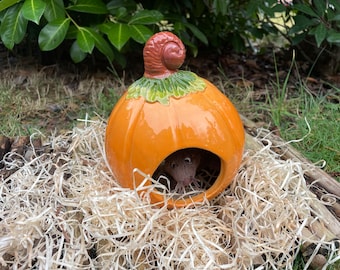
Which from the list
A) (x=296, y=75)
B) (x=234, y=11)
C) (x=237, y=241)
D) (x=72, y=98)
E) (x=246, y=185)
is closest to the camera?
(x=237, y=241)

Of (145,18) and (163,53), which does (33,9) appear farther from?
(163,53)

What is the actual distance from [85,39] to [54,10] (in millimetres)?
198

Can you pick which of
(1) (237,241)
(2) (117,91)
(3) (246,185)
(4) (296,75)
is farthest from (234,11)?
(1) (237,241)

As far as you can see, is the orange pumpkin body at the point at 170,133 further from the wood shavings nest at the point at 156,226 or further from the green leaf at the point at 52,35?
the green leaf at the point at 52,35

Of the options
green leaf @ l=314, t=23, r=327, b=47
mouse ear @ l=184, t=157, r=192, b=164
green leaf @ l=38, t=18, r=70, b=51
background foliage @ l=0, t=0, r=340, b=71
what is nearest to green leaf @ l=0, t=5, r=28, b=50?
background foliage @ l=0, t=0, r=340, b=71

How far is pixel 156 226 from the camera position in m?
1.40

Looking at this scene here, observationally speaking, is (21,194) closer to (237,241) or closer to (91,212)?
(91,212)

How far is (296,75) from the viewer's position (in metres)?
3.06

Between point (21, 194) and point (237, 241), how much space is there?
0.71 meters

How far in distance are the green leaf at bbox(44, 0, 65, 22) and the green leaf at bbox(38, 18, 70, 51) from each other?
0.09 ft

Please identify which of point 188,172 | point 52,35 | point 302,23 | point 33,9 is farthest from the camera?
point 302,23

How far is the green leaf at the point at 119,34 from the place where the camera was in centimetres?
243

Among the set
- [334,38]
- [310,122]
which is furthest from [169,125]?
[334,38]

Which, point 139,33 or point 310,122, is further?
point 139,33
